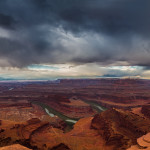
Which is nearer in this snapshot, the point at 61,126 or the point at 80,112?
the point at 61,126

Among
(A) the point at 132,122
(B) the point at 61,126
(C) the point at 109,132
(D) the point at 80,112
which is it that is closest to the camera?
(C) the point at 109,132

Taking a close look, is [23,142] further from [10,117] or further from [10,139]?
[10,117]

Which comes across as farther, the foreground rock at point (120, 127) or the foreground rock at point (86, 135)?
the foreground rock at point (120, 127)

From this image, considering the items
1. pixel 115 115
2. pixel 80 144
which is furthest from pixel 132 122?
pixel 80 144

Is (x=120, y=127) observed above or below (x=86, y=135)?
above

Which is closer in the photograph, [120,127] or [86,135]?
[86,135]

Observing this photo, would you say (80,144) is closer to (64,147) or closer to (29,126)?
(64,147)

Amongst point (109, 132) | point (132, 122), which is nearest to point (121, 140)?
point (109, 132)

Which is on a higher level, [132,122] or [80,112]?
[132,122]

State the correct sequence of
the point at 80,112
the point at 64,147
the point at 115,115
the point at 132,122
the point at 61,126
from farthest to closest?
the point at 80,112 → the point at 61,126 → the point at 115,115 → the point at 132,122 → the point at 64,147

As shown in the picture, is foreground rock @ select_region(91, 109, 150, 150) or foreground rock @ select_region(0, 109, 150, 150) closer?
foreground rock @ select_region(0, 109, 150, 150)
